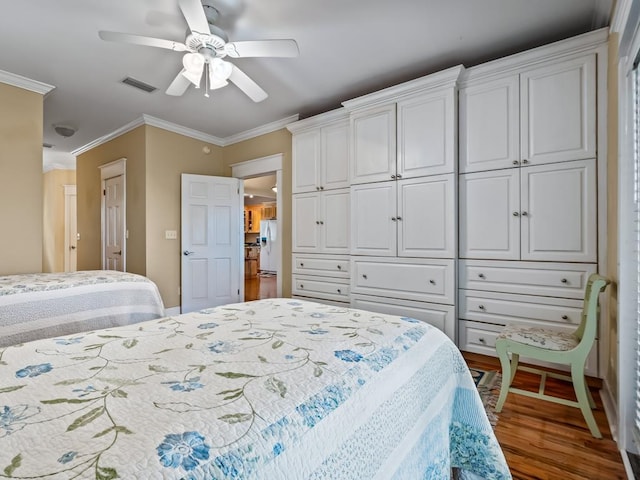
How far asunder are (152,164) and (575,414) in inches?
184

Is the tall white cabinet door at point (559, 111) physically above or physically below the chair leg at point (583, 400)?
above

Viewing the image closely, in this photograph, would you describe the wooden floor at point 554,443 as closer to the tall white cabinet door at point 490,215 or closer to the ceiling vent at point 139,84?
the tall white cabinet door at point 490,215

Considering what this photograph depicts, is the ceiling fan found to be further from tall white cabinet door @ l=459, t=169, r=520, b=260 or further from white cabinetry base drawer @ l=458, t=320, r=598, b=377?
white cabinetry base drawer @ l=458, t=320, r=598, b=377

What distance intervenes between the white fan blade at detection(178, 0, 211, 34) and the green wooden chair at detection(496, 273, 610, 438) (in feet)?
8.41

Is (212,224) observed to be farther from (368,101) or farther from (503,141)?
(503,141)

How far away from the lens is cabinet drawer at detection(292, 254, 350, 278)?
11.2 ft

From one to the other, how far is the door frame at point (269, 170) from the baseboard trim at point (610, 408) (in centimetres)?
316

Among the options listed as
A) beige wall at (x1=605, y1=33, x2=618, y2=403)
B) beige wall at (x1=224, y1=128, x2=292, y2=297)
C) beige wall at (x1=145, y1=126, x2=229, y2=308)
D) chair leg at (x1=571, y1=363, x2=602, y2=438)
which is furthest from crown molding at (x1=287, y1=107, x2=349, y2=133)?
chair leg at (x1=571, y1=363, x2=602, y2=438)

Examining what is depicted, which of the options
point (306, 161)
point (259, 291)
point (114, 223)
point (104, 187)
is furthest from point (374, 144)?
point (259, 291)

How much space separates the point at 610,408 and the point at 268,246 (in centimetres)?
932

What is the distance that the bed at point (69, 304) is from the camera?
2047mm

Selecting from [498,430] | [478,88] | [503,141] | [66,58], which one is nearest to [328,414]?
[498,430]

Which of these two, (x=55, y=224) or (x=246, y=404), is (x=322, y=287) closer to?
(x=246, y=404)

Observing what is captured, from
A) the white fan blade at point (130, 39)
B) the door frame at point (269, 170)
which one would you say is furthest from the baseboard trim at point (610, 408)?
the white fan blade at point (130, 39)
